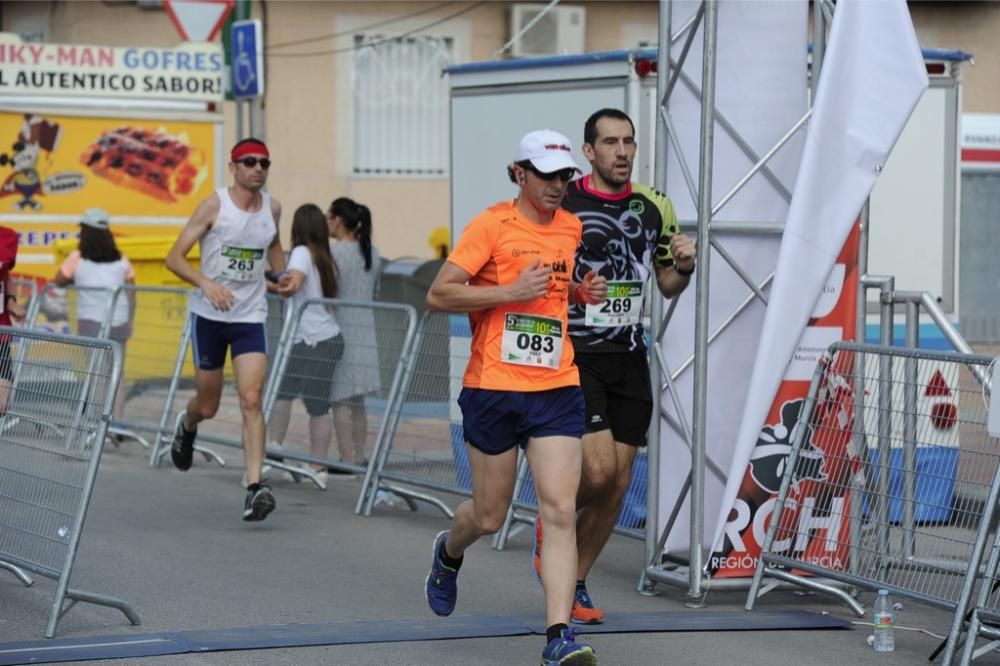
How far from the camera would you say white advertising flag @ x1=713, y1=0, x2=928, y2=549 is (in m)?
8.30

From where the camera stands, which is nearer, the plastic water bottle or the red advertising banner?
the plastic water bottle

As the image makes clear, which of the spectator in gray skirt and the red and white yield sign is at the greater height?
the red and white yield sign

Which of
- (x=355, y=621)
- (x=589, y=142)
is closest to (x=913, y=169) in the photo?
(x=589, y=142)

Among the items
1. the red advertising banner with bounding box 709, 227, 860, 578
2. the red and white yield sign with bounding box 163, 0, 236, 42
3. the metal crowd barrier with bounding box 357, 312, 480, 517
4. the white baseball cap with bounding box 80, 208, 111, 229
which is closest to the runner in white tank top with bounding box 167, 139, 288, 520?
the metal crowd barrier with bounding box 357, 312, 480, 517

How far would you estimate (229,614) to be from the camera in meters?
8.08

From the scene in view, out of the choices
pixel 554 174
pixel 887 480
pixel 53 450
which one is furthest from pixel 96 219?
pixel 554 174

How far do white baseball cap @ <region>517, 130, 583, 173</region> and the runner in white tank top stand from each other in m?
3.71

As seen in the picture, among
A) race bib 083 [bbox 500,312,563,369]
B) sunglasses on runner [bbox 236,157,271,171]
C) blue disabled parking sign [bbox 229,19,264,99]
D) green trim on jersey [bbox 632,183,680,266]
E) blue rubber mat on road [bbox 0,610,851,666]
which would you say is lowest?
blue rubber mat on road [bbox 0,610,851,666]

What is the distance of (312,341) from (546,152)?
573 centimetres

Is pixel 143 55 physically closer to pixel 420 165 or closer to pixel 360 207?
pixel 360 207

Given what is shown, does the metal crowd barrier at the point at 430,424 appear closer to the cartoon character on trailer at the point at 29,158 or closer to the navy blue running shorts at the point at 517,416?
the navy blue running shorts at the point at 517,416

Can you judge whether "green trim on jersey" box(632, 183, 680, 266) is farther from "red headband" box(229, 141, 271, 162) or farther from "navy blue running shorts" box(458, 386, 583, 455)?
"red headband" box(229, 141, 271, 162)

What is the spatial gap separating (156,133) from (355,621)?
10.8 metres

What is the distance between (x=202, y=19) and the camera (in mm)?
18234
